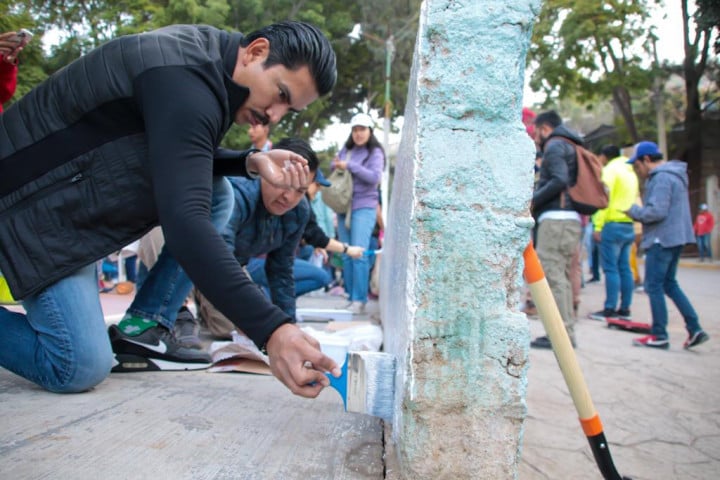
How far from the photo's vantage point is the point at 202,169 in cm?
123

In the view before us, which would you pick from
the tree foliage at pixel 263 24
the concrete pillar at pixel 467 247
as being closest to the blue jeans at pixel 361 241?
the concrete pillar at pixel 467 247

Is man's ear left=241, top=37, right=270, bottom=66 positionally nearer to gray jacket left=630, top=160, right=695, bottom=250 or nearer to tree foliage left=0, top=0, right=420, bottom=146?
gray jacket left=630, top=160, right=695, bottom=250


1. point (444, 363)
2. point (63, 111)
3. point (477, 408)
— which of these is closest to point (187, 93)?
point (63, 111)

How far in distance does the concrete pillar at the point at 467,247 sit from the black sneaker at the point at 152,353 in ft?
3.98

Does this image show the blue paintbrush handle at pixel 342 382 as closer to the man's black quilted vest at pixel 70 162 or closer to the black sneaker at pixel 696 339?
the man's black quilted vest at pixel 70 162

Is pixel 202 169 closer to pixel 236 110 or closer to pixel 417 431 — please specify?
pixel 236 110

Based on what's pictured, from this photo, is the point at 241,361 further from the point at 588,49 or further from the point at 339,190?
Result: the point at 588,49

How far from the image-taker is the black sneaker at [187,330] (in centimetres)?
259

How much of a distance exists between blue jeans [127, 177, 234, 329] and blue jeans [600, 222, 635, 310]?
4.49 meters

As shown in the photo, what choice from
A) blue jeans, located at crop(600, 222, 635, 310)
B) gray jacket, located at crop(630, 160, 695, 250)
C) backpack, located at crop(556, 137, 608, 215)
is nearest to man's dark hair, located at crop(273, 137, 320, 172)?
backpack, located at crop(556, 137, 608, 215)

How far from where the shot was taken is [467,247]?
1.22m

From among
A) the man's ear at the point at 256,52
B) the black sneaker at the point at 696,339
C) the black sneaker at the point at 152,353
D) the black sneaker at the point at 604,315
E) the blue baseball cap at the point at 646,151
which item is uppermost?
the blue baseball cap at the point at 646,151

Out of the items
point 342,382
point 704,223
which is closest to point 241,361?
point 342,382

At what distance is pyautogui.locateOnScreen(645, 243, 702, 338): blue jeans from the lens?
412 cm
